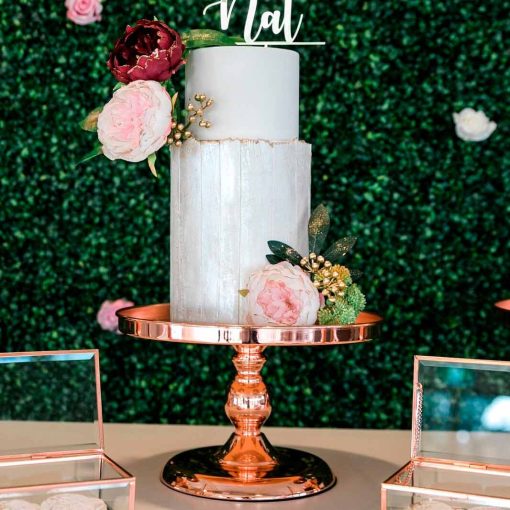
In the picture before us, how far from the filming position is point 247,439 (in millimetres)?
1388

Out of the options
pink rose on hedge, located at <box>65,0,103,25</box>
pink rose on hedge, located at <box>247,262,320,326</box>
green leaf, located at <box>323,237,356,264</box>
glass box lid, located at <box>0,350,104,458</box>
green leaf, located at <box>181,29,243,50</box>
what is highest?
pink rose on hedge, located at <box>65,0,103,25</box>

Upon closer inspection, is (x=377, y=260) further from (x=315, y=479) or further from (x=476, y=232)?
(x=315, y=479)

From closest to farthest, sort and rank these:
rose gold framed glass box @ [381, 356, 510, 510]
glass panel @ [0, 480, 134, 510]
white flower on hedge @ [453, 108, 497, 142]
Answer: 1. glass panel @ [0, 480, 134, 510]
2. rose gold framed glass box @ [381, 356, 510, 510]
3. white flower on hedge @ [453, 108, 497, 142]

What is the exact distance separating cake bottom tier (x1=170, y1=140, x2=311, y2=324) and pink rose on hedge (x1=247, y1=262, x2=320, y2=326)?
6 centimetres

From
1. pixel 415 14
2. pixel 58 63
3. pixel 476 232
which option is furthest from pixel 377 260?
pixel 58 63

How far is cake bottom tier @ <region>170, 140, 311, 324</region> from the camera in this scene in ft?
4.25

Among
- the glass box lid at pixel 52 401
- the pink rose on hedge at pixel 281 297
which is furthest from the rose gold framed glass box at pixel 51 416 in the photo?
the pink rose on hedge at pixel 281 297

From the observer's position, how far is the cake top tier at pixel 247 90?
131cm

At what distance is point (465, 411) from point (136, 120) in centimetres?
62

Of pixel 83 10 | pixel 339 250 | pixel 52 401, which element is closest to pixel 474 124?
pixel 339 250

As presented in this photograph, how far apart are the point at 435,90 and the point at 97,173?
730 mm

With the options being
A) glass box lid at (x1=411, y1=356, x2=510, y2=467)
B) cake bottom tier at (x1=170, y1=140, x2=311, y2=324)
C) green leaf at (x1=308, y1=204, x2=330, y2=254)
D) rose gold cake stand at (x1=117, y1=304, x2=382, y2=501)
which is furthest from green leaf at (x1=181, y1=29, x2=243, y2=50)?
glass box lid at (x1=411, y1=356, x2=510, y2=467)

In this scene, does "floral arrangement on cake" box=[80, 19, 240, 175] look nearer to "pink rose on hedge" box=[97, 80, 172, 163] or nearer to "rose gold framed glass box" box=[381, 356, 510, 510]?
"pink rose on hedge" box=[97, 80, 172, 163]

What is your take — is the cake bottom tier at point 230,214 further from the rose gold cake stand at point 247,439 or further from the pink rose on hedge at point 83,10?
the pink rose on hedge at point 83,10
